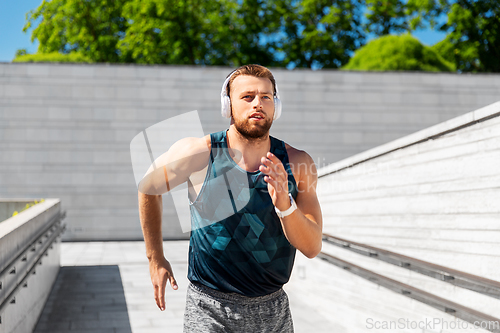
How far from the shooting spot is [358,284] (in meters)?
5.21

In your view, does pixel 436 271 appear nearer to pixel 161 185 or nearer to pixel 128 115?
pixel 161 185

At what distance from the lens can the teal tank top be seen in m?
2.01

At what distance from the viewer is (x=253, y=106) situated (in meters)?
1.99

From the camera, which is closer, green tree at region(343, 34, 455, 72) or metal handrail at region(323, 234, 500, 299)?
metal handrail at region(323, 234, 500, 299)

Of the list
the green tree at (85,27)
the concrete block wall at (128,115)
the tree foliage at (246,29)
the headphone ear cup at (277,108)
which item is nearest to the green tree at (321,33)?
the tree foliage at (246,29)

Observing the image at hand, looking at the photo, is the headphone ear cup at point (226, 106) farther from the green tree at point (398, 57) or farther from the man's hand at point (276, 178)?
the green tree at point (398, 57)

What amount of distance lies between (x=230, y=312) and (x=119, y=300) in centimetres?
462

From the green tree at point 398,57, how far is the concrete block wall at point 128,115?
0.77m

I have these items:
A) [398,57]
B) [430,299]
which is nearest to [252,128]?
[430,299]

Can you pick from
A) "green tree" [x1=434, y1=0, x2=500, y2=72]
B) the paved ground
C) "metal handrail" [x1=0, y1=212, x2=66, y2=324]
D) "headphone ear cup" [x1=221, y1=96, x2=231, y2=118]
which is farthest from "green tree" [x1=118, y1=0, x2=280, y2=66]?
"headphone ear cup" [x1=221, y1=96, x2=231, y2=118]

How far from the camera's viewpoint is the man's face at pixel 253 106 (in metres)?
2.00

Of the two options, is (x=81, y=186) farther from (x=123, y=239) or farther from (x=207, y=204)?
(x=207, y=204)

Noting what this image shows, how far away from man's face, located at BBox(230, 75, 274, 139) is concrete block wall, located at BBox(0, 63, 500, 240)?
404 inches

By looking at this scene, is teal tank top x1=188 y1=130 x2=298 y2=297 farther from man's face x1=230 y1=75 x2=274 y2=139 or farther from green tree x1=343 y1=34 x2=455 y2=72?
green tree x1=343 y1=34 x2=455 y2=72
